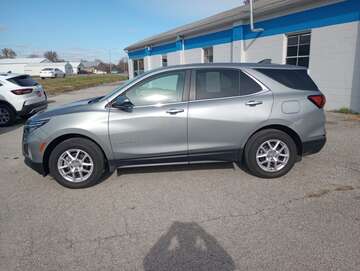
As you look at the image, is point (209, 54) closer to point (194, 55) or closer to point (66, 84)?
point (194, 55)

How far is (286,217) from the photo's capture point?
3.02 metres

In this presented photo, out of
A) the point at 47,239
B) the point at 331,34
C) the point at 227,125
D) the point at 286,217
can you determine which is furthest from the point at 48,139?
the point at 331,34

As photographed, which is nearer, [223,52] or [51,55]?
[223,52]

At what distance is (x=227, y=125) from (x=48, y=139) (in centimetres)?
258

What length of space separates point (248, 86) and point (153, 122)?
1530 millimetres

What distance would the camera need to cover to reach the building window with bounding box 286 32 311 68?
1009 cm

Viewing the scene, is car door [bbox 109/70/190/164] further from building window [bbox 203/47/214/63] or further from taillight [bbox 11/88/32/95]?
building window [bbox 203/47/214/63]

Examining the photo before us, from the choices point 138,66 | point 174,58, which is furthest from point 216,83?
point 138,66

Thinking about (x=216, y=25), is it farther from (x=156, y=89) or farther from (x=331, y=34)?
(x=156, y=89)

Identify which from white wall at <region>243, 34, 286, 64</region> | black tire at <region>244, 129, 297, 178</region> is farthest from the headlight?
white wall at <region>243, 34, 286, 64</region>

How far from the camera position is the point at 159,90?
12.7 ft

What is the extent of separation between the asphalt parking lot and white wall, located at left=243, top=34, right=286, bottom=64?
25.3 feet

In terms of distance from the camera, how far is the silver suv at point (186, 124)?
372 centimetres

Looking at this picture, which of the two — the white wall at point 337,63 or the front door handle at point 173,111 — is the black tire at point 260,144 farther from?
the white wall at point 337,63
